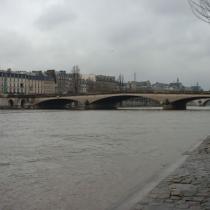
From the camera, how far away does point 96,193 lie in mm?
9102

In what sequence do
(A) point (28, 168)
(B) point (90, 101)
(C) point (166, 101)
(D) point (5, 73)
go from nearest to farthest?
(A) point (28, 168) → (C) point (166, 101) → (B) point (90, 101) → (D) point (5, 73)

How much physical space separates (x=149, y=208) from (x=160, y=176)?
3606mm

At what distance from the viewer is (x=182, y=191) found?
802cm

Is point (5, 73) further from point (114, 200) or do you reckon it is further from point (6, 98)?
point (114, 200)

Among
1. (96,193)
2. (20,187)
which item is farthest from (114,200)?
(20,187)

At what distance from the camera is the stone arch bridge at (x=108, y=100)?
76.8 meters

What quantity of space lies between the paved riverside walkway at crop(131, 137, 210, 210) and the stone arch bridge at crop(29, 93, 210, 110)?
62.9 meters

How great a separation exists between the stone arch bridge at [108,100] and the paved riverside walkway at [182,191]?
62873mm

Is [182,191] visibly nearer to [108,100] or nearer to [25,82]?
[108,100]

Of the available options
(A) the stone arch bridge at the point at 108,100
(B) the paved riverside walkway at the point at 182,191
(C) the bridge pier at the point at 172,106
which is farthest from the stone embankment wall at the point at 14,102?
(B) the paved riverside walkway at the point at 182,191

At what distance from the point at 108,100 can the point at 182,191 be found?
3229 inches

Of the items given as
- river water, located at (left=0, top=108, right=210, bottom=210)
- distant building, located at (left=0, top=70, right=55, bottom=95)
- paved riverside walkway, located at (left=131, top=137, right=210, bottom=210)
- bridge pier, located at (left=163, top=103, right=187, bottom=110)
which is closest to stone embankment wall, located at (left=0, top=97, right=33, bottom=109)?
distant building, located at (left=0, top=70, right=55, bottom=95)

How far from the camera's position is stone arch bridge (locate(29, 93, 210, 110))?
76.8 metres

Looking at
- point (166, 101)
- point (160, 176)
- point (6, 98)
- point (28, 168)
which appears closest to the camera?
point (160, 176)
